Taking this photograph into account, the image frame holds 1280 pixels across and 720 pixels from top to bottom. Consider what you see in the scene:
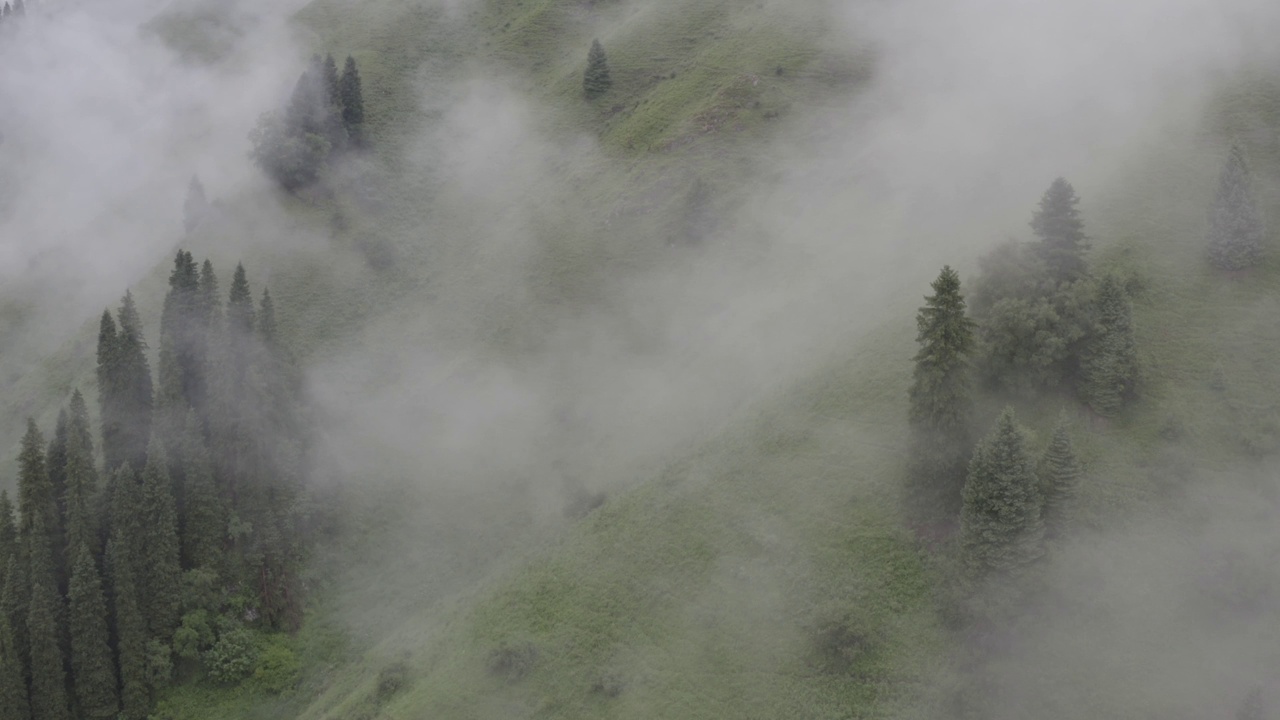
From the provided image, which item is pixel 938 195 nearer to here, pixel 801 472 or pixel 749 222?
pixel 749 222

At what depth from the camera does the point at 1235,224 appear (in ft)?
256

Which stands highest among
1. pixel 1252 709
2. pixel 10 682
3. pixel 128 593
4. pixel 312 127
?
pixel 312 127

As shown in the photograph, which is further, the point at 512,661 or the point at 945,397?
the point at 945,397

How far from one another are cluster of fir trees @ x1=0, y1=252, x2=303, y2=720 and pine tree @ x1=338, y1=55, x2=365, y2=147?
5033 centimetres

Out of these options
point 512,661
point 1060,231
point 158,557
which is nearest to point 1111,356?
point 1060,231

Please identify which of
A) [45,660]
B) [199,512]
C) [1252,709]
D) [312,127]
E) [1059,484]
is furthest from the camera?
[312,127]

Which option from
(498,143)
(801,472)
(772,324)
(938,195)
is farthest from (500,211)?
(801,472)

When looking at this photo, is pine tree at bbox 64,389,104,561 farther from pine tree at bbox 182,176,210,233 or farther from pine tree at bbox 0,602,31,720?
pine tree at bbox 182,176,210,233

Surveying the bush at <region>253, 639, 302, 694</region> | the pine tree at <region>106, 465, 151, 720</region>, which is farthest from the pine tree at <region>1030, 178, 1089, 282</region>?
the pine tree at <region>106, 465, 151, 720</region>

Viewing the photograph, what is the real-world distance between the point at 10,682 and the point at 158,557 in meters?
13.1

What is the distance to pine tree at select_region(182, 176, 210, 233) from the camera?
364 ft

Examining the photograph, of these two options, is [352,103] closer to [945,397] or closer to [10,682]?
[10,682]

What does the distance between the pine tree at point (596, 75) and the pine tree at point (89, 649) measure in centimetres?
9414

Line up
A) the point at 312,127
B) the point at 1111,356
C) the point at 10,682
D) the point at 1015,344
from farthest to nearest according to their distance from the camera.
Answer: the point at 312,127 < the point at 1015,344 < the point at 1111,356 < the point at 10,682
